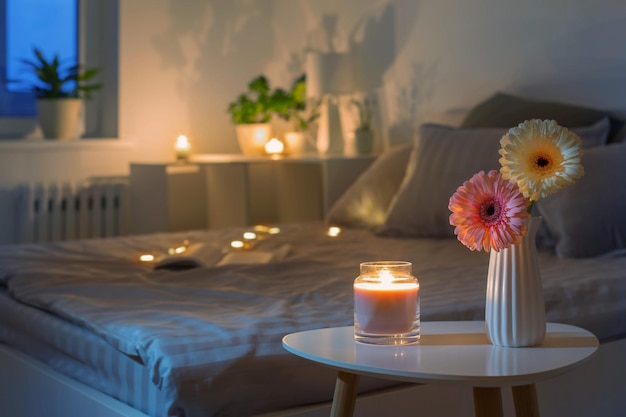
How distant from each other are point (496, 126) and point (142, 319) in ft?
5.08

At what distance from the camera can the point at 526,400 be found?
4.23 ft

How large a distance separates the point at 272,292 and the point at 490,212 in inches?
30.3

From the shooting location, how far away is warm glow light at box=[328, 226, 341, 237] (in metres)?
2.88

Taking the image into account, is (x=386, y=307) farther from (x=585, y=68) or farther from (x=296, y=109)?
(x=296, y=109)

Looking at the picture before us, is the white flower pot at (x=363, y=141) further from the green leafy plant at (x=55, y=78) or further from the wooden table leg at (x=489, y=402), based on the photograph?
the wooden table leg at (x=489, y=402)

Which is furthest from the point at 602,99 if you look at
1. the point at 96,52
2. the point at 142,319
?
the point at 96,52

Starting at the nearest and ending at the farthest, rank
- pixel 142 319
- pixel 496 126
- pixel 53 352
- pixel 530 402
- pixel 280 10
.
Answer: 1. pixel 530 402
2. pixel 142 319
3. pixel 53 352
4. pixel 496 126
5. pixel 280 10

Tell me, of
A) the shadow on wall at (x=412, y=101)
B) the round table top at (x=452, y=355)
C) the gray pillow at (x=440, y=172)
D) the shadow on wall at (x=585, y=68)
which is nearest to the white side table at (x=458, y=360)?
the round table top at (x=452, y=355)

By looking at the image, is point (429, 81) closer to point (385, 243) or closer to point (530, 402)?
point (385, 243)

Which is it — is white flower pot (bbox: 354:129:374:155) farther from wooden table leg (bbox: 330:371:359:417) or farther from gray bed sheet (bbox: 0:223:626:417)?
wooden table leg (bbox: 330:371:359:417)

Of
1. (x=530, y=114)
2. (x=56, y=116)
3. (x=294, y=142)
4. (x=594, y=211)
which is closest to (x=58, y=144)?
(x=56, y=116)

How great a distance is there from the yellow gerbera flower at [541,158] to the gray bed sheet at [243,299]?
0.46m

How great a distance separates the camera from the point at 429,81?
11.5 feet

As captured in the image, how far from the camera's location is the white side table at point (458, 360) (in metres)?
1.16
